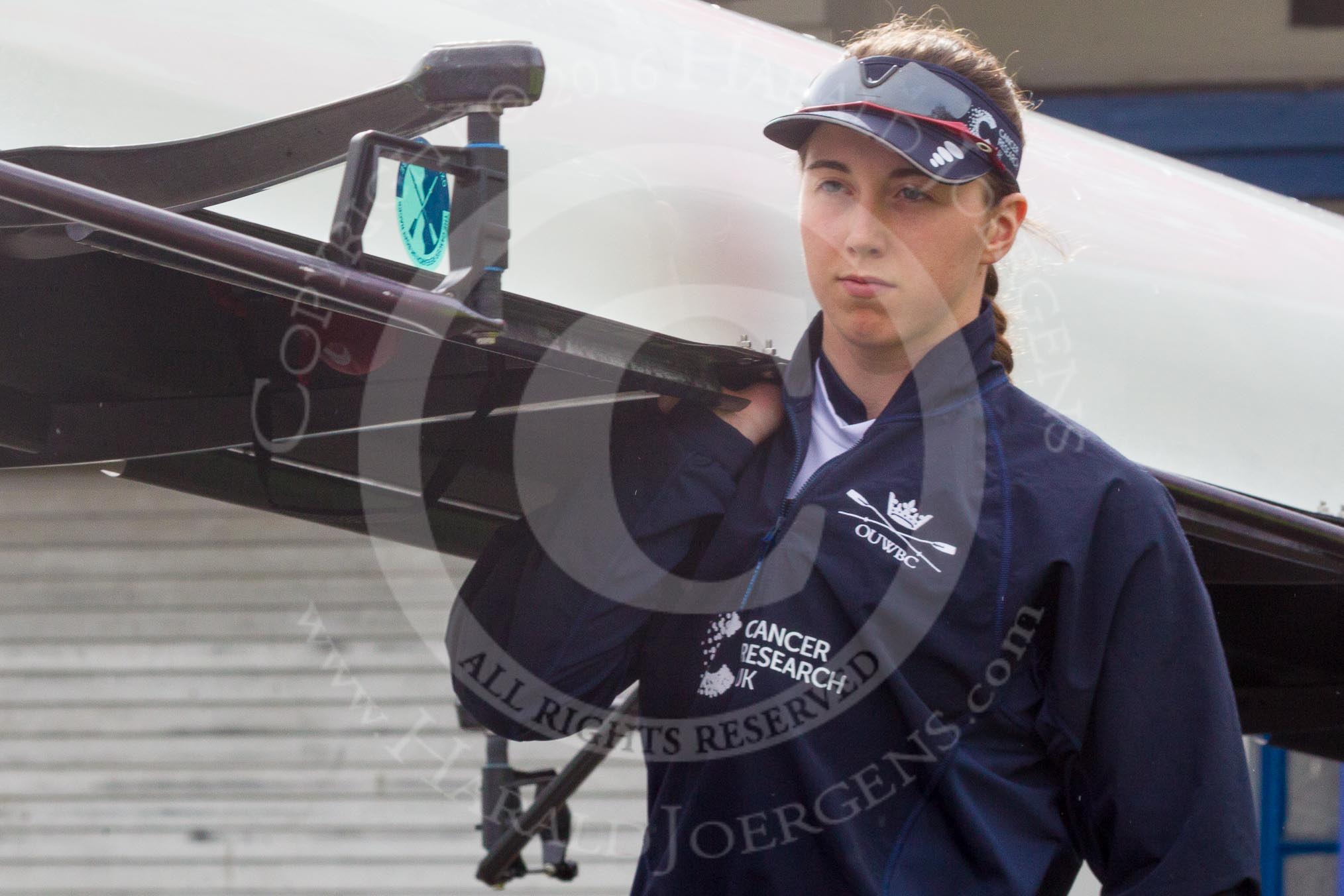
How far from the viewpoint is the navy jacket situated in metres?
1.40

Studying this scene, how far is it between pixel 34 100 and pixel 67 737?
4.75m

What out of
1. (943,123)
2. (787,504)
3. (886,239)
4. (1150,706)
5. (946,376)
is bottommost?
(1150,706)

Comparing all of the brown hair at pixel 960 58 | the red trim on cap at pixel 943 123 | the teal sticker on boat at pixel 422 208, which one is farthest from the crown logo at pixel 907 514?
→ the teal sticker on boat at pixel 422 208

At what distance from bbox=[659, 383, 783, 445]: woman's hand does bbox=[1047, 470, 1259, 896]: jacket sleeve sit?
0.36 meters

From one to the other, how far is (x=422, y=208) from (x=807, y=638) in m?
0.57

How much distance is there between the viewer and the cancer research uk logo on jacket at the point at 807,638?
1.42m

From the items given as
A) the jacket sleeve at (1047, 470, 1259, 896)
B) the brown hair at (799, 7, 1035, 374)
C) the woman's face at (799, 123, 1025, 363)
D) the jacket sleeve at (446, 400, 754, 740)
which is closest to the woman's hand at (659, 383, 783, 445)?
the jacket sleeve at (446, 400, 754, 740)

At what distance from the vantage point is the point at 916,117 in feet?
4.74

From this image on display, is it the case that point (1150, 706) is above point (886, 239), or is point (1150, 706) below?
below

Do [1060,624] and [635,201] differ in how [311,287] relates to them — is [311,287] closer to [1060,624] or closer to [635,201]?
[635,201]

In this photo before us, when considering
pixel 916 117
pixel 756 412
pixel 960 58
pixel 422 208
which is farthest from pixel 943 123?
pixel 422 208

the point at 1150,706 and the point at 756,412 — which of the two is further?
the point at 756,412

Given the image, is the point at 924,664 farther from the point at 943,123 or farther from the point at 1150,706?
the point at 943,123

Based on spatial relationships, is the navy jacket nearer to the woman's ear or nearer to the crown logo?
the crown logo
